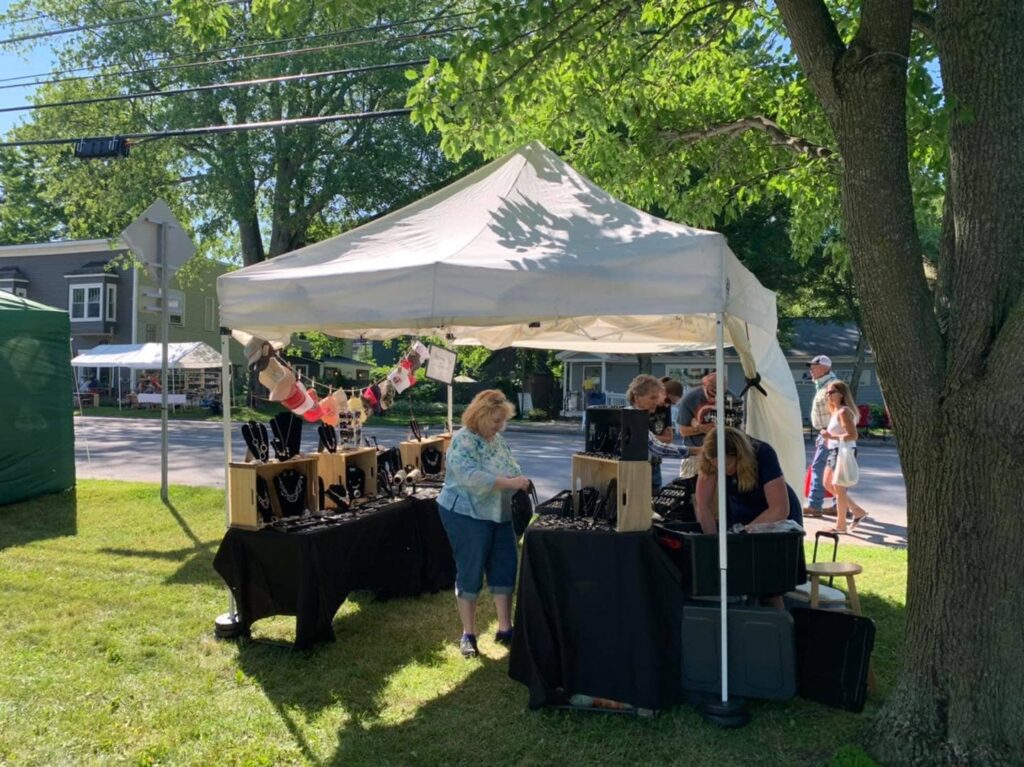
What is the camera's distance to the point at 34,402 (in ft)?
28.2

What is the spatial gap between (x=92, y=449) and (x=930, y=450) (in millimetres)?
16217

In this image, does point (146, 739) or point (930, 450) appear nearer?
point (930, 450)

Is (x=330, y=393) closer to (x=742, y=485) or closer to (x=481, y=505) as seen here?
(x=481, y=505)

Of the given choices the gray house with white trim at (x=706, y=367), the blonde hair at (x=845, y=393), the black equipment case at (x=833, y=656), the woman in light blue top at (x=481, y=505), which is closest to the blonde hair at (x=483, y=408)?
the woman in light blue top at (x=481, y=505)

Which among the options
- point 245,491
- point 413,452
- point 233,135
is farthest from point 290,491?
point 233,135

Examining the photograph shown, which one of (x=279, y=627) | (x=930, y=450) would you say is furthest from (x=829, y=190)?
(x=279, y=627)

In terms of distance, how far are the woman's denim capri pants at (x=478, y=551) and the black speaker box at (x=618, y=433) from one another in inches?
28.9

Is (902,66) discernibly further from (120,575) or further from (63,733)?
(120,575)

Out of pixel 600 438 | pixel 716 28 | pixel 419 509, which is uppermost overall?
pixel 716 28

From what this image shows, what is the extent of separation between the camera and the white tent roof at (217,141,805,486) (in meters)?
3.51

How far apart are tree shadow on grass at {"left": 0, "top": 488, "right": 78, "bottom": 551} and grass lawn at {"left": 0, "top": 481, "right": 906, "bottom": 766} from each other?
132cm

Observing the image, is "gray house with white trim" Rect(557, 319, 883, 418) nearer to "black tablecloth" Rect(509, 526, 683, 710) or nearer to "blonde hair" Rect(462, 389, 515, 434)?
"blonde hair" Rect(462, 389, 515, 434)

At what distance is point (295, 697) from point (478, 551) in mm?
1210

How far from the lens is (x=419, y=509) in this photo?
18.3ft
